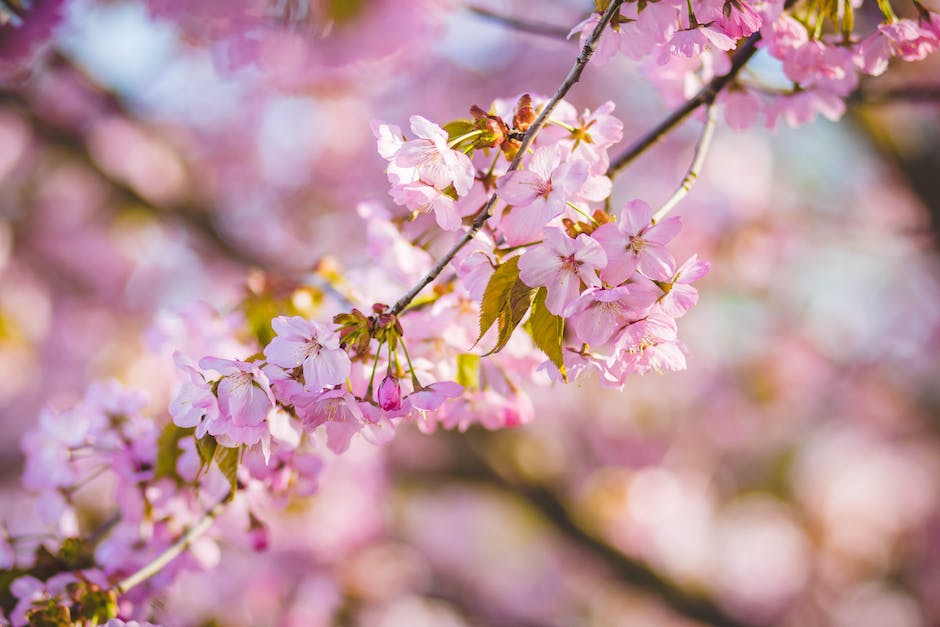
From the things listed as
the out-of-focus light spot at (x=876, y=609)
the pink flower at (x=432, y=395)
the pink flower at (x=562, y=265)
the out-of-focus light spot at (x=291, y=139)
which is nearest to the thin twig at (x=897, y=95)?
the pink flower at (x=562, y=265)

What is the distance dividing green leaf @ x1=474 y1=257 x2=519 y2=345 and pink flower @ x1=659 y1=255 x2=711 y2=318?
0.51ft

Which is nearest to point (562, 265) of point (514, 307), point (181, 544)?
point (514, 307)

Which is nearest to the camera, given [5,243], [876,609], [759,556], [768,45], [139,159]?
[768,45]

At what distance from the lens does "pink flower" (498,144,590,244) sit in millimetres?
667

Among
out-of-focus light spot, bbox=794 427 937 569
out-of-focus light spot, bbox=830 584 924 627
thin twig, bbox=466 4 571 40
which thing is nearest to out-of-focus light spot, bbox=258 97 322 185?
thin twig, bbox=466 4 571 40

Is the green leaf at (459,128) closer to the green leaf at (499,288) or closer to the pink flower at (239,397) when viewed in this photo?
the green leaf at (499,288)

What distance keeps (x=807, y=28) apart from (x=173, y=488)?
105 centimetres

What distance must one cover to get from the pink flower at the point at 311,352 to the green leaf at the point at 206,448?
118mm

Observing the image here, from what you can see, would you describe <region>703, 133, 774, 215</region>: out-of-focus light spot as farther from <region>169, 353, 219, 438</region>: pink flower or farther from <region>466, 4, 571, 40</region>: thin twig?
<region>169, 353, 219, 438</region>: pink flower

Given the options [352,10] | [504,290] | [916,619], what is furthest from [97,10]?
[916,619]

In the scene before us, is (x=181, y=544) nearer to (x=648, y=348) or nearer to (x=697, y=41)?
(x=648, y=348)

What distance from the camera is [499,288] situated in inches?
27.5

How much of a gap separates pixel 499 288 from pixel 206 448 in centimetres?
36

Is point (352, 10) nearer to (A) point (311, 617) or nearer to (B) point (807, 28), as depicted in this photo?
(B) point (807, 28)
